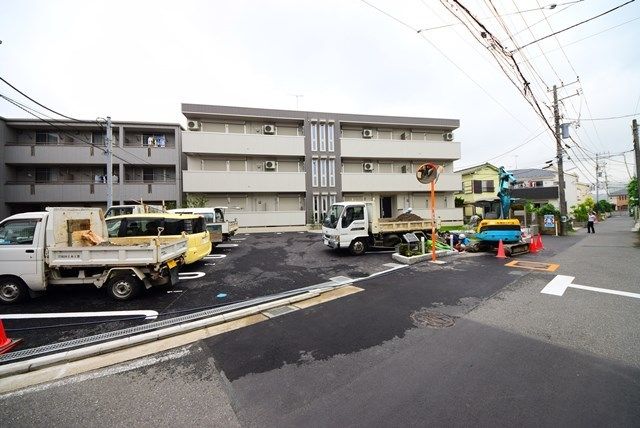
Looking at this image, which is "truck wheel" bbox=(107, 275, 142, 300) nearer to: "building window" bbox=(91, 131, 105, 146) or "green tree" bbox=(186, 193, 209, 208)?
"green tree" bbox=(186, 193, 209, 208)

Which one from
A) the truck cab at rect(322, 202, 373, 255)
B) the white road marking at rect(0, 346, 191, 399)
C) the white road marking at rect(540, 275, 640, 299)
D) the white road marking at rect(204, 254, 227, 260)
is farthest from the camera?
the white road marking at rect(204, 254, 227, 260)

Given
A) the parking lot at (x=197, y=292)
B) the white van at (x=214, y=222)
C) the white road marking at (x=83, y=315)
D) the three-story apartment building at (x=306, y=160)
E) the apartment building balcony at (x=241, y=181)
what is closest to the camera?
the parking lot at (x=197, y=292)

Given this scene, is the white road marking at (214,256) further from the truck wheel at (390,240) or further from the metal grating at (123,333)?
the truck wheel at (390,240)

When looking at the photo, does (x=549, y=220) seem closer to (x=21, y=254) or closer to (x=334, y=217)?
(x=334, y=217)

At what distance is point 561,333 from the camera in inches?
159

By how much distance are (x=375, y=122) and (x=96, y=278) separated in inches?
936

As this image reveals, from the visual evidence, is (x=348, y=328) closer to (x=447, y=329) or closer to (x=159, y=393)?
(x=447, y=329)

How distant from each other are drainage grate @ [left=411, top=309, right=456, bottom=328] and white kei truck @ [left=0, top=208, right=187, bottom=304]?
18.8 feet

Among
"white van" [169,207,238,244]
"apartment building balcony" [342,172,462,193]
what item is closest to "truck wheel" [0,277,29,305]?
"white van" [169,207,238,244]

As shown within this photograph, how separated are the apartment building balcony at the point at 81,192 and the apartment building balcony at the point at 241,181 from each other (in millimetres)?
2098

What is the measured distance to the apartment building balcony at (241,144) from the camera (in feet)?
68.9

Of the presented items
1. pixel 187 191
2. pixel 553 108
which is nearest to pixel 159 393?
pixel 187 191

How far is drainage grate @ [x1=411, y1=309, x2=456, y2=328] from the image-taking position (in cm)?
448

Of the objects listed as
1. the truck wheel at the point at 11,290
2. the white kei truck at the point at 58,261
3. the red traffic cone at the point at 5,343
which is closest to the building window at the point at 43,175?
the white kei truck at the point at 58,261
